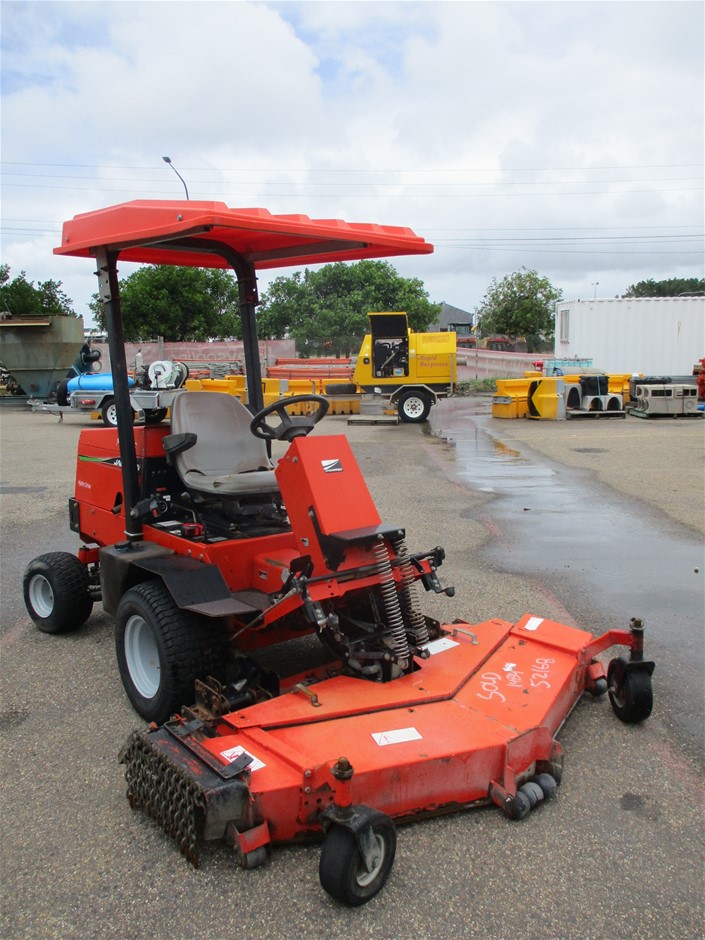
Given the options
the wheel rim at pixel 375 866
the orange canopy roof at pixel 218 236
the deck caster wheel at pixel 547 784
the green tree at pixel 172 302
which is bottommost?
the deck caster wheel at pixel 547 784

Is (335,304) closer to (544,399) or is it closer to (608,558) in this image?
(544,399)

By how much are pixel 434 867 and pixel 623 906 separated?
2.00 ft

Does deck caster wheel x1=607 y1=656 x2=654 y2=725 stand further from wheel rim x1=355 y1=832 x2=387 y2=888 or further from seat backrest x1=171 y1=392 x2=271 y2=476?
seat backrest x1=171 y1=392 x2=271 y2=476

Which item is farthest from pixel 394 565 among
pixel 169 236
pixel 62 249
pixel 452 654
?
pixel 62 249

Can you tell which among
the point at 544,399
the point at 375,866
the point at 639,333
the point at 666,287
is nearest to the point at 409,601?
the point at 375,866

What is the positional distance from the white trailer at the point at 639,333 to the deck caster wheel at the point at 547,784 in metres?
28.2

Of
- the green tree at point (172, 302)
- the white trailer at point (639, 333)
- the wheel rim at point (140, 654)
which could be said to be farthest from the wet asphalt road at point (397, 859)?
the green tree at point (172, 302)

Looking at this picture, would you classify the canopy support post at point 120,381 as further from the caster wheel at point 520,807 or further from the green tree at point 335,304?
the green tree at point 335,304

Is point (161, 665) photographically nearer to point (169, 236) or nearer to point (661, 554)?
point (169, 236)

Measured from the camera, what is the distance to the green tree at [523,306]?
44.9 m

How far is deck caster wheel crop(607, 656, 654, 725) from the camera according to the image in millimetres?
3482

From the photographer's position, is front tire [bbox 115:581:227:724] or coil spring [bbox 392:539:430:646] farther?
coil spring [bbox 392:539:430:646]

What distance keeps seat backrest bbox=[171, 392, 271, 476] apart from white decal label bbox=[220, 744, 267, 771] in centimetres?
186

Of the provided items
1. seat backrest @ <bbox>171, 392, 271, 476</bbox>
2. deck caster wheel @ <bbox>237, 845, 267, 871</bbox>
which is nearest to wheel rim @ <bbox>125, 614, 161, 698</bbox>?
seat backrest @ <bbox>171, 392, 271, 476</bbox>
